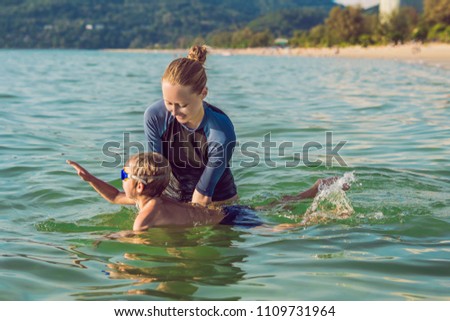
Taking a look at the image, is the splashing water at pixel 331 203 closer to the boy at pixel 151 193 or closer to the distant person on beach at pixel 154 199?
the distant person on beach at pixel 154 199

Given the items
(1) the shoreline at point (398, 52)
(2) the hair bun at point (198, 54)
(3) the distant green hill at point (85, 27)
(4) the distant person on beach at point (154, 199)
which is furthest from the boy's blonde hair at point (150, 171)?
(3) the distant green hill at point (85, 27)

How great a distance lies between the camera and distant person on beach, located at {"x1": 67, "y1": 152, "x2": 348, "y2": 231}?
5.07 meters

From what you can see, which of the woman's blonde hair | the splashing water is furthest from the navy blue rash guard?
the splashing water

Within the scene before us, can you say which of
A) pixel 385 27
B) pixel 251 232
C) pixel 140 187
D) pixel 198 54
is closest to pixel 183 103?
pixel 198 54

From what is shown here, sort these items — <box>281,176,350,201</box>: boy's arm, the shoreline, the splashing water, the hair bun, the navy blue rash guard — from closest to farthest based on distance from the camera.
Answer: the hair bun → the navy blue rash guard → the splashing water → <box>281,176,350,201</box>: boy's arm → the shoreline

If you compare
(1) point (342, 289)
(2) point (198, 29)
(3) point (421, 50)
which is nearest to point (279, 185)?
(1) point (342, 289)

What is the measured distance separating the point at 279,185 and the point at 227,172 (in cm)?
188

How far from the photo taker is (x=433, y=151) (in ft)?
31.8

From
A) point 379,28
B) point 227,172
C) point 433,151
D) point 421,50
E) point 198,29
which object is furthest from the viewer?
point 198,29

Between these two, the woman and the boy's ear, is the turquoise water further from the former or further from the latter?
the woman

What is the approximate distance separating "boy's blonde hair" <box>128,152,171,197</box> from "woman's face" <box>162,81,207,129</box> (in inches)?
18.3

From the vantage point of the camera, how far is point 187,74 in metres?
5.15

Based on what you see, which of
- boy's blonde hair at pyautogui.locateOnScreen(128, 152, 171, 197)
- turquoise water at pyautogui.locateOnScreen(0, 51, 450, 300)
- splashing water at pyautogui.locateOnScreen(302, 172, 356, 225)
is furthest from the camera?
splashing water at pyautogui.locateOnScreen(302, 172, 356, 225)
